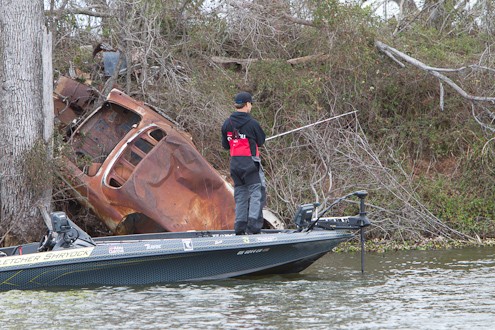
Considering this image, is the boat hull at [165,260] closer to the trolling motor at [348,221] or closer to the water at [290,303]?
the water at [290,303]

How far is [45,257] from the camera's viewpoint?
1019 centimetres

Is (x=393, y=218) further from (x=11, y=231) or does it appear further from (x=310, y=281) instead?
(x=11, y=231)

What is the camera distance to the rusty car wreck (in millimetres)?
12273

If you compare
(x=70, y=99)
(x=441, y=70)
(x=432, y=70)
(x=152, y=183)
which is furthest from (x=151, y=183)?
(x=432, y=70)

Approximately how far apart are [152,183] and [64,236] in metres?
2.01

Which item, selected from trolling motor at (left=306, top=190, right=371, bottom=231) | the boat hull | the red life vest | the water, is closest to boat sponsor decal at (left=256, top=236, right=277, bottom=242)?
the boat hull

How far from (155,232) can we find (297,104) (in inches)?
180

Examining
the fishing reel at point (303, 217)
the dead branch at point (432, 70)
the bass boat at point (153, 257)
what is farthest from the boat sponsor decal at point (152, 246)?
the dead branch at point (432, 70)

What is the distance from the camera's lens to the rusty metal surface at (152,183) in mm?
12273

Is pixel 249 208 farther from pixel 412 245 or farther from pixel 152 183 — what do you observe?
pixel 412 245

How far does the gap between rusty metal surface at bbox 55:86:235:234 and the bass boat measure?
1.03 meters

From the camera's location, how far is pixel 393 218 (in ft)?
47.5

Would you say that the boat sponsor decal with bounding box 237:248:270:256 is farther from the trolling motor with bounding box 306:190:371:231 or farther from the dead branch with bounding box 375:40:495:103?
the dead branch with bounding box 375:40:495:103

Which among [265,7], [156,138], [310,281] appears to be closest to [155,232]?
[156,138]
